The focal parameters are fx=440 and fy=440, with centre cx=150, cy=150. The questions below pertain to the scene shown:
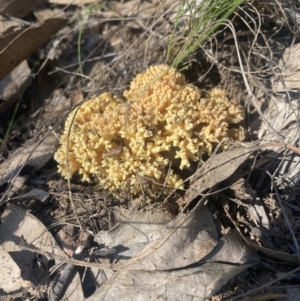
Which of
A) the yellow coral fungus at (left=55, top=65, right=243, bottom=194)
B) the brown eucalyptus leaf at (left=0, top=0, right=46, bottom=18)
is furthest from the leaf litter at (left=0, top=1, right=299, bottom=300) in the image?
the brown eucalyptus leaf at (left=0, top=0, right=46, bottom=18)

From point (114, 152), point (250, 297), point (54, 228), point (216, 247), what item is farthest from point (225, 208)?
point (54, 228)

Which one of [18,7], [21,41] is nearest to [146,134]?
[21,41]

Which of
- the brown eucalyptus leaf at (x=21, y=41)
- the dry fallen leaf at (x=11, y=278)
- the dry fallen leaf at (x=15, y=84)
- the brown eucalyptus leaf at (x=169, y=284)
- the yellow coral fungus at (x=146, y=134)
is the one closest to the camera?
the brown eucalyptus leaf at (x=169, y=284)

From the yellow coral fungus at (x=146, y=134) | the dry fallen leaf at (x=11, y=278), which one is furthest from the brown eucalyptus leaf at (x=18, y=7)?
the dry fallen leaf at (x=11, y=278)

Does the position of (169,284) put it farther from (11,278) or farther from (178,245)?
(11,278)

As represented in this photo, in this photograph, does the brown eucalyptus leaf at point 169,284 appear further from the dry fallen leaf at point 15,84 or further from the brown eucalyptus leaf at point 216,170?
the dry fallen leaf at point 15,84

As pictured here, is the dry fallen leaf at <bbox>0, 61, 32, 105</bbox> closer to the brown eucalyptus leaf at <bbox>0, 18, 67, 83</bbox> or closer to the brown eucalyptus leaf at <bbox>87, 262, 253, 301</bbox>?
the brown eucalyptus leaf at <bbox>0, 18, 67, 83</bbox>

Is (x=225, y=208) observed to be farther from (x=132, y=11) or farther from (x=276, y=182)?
(x=132, y=11)
